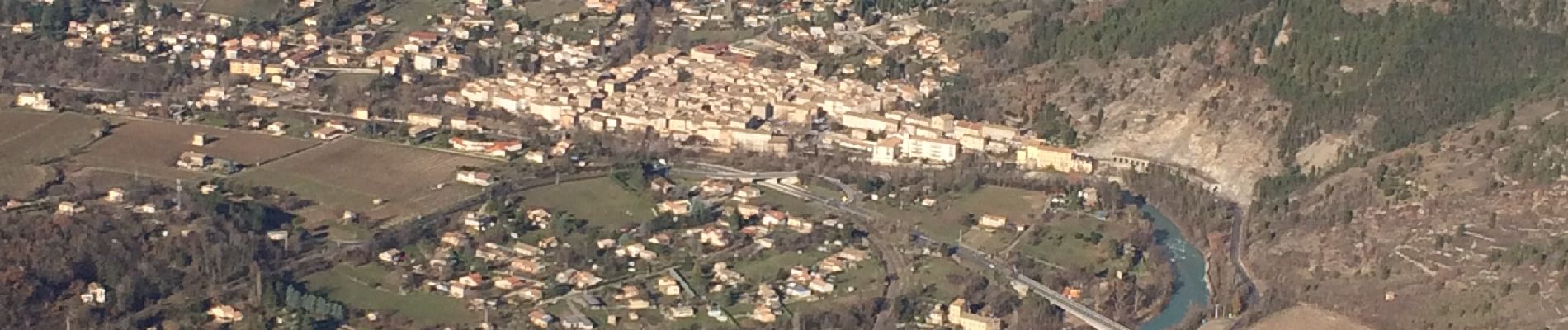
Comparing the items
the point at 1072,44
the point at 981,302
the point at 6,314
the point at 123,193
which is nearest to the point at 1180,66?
the point at 1072,44

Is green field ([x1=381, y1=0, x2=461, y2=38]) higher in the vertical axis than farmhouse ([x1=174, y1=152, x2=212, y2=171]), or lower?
higher

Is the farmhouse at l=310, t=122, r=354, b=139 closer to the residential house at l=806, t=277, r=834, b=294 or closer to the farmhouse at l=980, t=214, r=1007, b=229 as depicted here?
the farmhouse at l=980, t=214, r=1007, b=229

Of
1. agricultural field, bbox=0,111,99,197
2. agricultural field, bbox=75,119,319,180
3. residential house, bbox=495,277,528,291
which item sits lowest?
agricultural field, bbox=0,111,99,197

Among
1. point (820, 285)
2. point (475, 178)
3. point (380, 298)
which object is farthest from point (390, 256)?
point (820, 285)

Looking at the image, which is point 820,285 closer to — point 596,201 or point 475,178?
point 596,201

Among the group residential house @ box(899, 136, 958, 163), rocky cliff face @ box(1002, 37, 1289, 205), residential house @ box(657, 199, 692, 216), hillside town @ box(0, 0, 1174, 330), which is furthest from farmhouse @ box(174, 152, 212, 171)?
rocky cliff face @ box(1002, 37, 1289, 205)

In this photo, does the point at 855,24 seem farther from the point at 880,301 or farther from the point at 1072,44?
the point at 880,301
